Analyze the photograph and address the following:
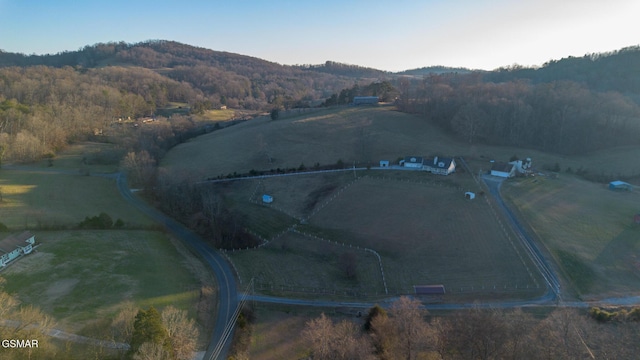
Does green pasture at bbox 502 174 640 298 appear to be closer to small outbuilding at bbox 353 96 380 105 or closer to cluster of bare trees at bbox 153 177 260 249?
cluster of bare trees at bbox 153 177 260 249

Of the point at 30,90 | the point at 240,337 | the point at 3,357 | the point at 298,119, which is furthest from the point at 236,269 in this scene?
the point at 30,90

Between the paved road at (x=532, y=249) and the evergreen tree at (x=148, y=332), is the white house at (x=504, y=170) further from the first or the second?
the evergreen tree at (x=148, y=332)

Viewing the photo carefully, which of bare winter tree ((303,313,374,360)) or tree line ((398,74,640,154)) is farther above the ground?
tree line ((398,74,640,154))

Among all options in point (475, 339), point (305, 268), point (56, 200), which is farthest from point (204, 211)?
point (475, 339)

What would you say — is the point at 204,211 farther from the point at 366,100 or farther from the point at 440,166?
the point at 366,100

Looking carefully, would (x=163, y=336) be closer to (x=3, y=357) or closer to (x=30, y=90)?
(x=3, y=357)

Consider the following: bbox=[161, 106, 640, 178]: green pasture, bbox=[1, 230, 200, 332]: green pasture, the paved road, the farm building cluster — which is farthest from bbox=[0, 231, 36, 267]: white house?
the paved road
